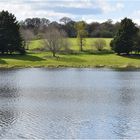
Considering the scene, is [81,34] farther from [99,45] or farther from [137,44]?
[137,44]

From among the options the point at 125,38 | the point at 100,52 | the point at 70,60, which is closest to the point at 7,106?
the point at 70,60

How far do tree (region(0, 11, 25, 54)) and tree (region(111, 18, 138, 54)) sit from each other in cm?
2166

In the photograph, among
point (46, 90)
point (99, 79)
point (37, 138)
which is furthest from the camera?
point (99, 79)

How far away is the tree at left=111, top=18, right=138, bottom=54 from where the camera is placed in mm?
113000

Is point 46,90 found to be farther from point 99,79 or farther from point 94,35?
point 94,35

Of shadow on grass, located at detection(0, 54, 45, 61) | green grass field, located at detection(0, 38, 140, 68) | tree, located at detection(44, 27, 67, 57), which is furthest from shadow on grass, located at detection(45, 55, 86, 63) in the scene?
tree, located at detection(44, 27, 67, 57)

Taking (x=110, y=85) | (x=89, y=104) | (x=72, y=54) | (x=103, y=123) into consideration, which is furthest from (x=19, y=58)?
(x=103, y=123)

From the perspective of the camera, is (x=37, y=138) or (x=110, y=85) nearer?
(x=37, y=138)

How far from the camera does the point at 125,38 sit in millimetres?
114312

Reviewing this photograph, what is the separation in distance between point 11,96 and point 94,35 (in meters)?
108

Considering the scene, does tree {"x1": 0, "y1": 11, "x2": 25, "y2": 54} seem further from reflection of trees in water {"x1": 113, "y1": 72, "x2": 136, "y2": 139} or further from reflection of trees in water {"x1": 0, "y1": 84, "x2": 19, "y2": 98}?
reflection of trees in water {"x1": 0, "y1": 84, "x2": 19, "y2": 98}

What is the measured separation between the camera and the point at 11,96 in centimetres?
5672

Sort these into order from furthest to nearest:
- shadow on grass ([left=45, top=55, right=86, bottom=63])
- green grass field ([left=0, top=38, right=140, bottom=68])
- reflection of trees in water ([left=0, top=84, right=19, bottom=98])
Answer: shadow on grass ([left=45, top=55, right=86, bottom=63]) → green grass field ([left=0, top=38, right=140, bottom=68]) → reflection of trees in water ([left=0, top=84, right=19, bottom=98])

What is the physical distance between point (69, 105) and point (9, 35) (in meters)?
61.6
